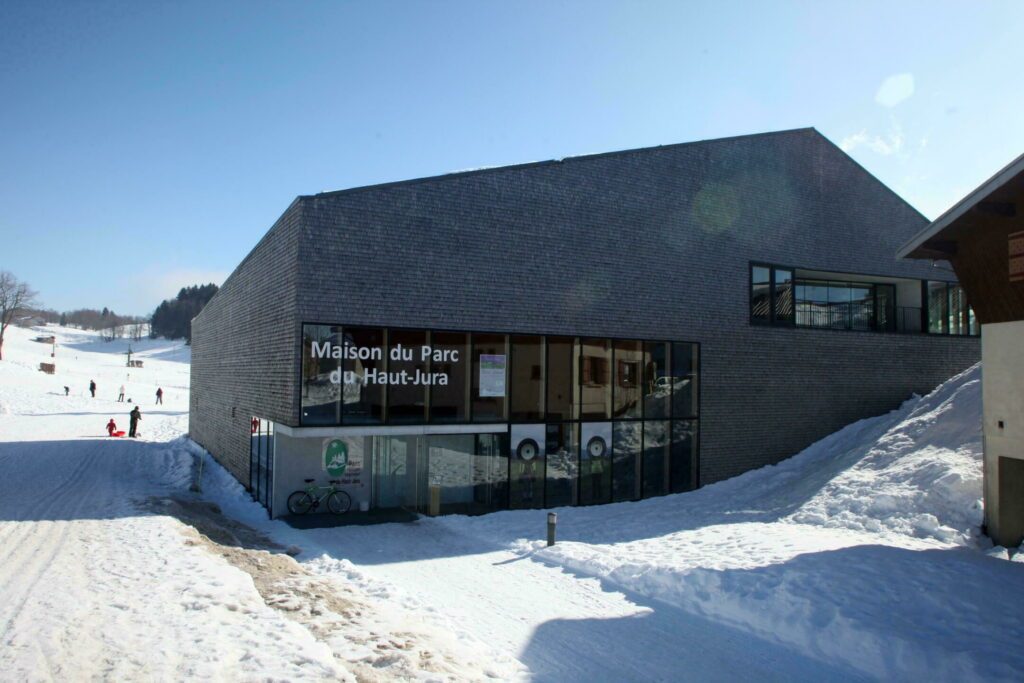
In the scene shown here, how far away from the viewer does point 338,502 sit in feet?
56.1

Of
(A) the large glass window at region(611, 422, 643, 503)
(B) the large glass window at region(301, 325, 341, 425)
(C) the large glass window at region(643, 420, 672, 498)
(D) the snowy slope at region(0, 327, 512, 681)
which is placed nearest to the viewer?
(D) the snowy slope at region(0, 327, 512, 681)

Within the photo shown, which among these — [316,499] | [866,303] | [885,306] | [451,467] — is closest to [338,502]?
[316,499]

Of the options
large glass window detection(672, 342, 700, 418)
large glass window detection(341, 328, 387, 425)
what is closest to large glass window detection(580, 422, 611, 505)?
large glass window detection(672, 342, 700, 418)

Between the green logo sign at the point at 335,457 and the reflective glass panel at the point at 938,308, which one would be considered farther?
the reflective glass panel at the point at 938,308

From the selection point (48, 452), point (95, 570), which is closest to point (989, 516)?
point (95, 570)

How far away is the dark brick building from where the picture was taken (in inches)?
659

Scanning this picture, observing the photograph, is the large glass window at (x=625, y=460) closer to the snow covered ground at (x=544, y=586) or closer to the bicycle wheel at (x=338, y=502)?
the snow covered ground at (x=544, y=586)

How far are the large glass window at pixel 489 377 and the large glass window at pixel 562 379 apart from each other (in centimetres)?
143

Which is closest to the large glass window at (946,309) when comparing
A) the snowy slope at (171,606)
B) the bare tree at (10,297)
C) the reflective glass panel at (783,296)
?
the reflective glass panel at (783,296)

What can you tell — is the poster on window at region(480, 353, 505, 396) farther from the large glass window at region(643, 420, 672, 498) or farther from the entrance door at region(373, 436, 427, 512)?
the large glass window at region(643, 420, 672, 498)

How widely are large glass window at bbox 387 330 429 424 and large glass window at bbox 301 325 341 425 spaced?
4.51 ft

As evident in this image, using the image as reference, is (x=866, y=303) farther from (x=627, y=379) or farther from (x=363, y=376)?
(x=363, y=376)

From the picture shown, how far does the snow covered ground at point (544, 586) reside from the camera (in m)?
7.71

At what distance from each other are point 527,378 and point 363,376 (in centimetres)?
464
